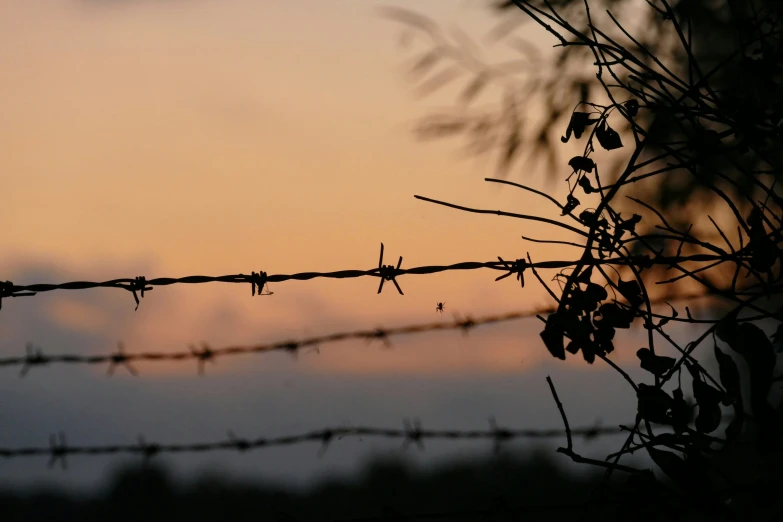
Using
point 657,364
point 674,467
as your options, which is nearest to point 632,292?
point 657,364

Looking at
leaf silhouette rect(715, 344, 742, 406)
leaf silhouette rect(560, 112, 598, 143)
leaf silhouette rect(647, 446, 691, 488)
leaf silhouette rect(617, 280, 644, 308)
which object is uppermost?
leaf silhouette rect(560, 112, 598, 143)

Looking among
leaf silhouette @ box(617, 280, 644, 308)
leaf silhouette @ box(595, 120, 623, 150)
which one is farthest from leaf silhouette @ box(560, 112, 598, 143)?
leaf silhouette @ box(617, 280, 644, 308)

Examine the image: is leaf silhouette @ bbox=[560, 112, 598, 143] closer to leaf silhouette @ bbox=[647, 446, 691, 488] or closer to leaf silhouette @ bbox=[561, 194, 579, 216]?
leaf silhouette @ bbox=[561, 194, 579, 216]

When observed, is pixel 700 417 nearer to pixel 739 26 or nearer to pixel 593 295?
pixel 593 295

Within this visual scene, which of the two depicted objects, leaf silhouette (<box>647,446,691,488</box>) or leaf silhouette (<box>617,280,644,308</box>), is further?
leaf silhouette (<box>617,280,644,308</box>)

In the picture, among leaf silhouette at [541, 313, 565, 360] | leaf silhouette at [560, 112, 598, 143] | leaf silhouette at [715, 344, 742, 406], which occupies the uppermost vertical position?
leaf silhouette at [560, 112, 598, 143]

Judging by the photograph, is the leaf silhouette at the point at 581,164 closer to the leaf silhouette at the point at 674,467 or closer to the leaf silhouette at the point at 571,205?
the leaf silhouette at the point at 571,205

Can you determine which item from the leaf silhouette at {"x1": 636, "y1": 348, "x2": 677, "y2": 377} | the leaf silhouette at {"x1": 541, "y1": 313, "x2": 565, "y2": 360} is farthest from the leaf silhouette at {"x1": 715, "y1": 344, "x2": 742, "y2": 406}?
the leaf silhouette at {"x1": 541, "y1": 313, "x2": 565, "y2": 360}

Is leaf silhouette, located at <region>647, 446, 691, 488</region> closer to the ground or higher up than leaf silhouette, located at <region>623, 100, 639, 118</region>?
closer to the ground

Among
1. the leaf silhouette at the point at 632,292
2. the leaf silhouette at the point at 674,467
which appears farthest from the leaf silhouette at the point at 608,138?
the leaf silhouette at the point at 674,467

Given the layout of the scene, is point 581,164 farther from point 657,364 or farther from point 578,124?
point 657,364

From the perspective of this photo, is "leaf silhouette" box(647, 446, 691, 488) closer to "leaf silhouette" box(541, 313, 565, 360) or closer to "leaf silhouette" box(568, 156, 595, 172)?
"leaf silhouette" box(541, 313, 565, 360)

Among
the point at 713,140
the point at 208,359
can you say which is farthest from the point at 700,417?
the point at 208,359

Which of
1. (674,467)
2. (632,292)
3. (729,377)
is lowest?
(674,467)
